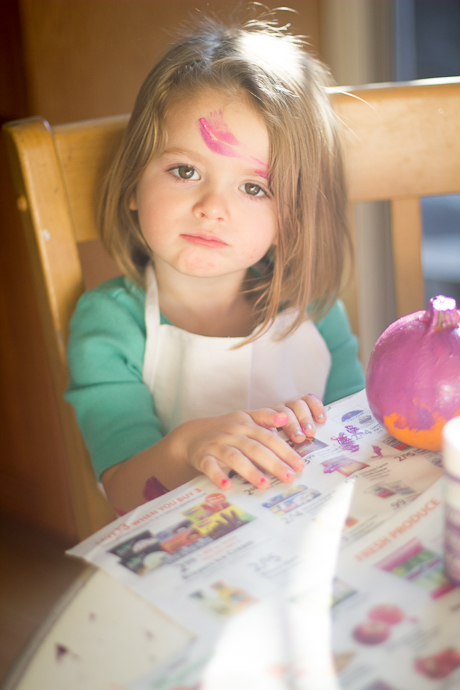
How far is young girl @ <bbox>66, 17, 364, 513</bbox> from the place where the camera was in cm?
72

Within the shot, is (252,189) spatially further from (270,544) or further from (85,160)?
(270,544)

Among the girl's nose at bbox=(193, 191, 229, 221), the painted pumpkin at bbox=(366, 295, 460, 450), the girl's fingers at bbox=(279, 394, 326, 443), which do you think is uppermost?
the girl's nose at bbox=(193, 191, 229, 221)

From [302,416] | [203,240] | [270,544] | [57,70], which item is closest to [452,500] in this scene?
[270,544]

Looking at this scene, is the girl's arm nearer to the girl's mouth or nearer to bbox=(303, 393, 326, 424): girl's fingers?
bbox=(303, 393, 326, 424): girl's fingers

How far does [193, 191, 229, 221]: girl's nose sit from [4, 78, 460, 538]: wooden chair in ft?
0.45

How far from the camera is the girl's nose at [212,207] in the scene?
72 centimetres

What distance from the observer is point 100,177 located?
2.52ft

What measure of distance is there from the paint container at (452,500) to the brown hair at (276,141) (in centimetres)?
47

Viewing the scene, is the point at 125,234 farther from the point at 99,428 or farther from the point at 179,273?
the point at 99,428

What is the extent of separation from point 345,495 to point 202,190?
0.42 meters

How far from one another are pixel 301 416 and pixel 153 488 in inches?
7.6

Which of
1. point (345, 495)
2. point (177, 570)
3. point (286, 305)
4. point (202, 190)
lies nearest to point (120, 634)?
point (177, 570)

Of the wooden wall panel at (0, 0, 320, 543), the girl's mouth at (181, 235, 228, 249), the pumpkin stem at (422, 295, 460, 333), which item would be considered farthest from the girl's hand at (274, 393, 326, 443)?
the wooden wall panel at (0, 0, 320, 543)

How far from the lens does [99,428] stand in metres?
0.72
